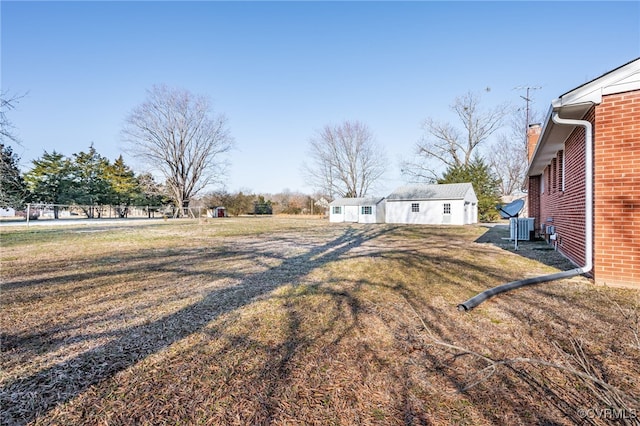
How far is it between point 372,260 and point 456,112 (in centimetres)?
3042

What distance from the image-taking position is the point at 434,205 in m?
24.1

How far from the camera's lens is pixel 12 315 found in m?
3.39

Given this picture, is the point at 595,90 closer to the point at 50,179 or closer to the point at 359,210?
the point at 359,210

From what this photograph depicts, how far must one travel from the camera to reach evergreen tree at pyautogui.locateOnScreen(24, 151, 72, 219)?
98.6ft

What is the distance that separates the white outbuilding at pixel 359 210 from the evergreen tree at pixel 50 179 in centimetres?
2964

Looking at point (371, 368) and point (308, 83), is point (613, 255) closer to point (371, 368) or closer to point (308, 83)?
point (371, 368)

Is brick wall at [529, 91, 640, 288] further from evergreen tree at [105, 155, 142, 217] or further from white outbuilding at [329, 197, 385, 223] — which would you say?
evergreen tree at [105, 155, 142, 217]

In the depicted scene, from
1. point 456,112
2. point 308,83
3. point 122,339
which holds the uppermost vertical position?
point 456,112

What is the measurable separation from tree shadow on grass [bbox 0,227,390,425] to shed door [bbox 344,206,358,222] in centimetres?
2495

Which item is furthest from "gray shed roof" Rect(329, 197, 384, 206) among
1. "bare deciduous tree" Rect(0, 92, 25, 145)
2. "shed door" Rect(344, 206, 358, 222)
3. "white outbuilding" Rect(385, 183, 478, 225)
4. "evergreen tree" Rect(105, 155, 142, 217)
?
"evergreen tree" Rect(105, 155, 142, 217)

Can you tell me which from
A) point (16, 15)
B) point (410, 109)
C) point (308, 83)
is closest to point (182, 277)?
point (16, 15)

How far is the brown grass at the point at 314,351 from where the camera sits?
1.75 m

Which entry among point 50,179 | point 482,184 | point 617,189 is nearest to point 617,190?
point 617,189

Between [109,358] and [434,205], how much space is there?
2462 cm
